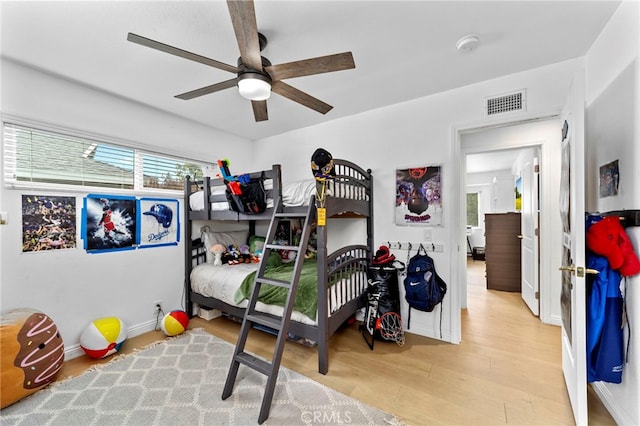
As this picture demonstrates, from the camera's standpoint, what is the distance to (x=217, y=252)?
3.30 meters

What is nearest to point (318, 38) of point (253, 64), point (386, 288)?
point (253, 64)

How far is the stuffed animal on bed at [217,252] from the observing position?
10.7 ft

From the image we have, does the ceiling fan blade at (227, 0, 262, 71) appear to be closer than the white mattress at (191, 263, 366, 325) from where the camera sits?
Yes

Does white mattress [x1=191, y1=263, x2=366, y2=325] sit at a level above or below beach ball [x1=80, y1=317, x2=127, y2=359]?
above

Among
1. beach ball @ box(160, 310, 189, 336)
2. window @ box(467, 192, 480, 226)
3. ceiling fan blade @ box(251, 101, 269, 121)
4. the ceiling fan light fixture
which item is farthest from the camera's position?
window @ box(467, 192, 480, 226)

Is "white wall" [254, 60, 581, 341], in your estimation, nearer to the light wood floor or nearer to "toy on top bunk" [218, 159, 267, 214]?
the light wood floor

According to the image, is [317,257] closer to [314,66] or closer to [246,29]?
[314,66]

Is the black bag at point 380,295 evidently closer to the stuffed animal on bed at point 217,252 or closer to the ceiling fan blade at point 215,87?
the stuffed animal on bed at point 217,252

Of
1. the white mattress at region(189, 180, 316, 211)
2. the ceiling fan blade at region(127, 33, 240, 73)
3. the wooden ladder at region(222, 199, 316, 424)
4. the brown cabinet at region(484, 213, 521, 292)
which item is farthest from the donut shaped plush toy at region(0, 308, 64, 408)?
the brown cabinet at region(484, 213, 521, 292)

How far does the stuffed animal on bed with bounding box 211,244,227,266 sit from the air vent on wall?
10.9 feet

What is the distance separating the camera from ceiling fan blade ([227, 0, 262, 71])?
113cm

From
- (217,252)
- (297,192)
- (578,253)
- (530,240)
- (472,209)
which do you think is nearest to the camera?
(578,253)

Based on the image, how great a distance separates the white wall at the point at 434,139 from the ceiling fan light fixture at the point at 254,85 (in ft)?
5.45

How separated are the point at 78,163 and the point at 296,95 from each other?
2243mm
